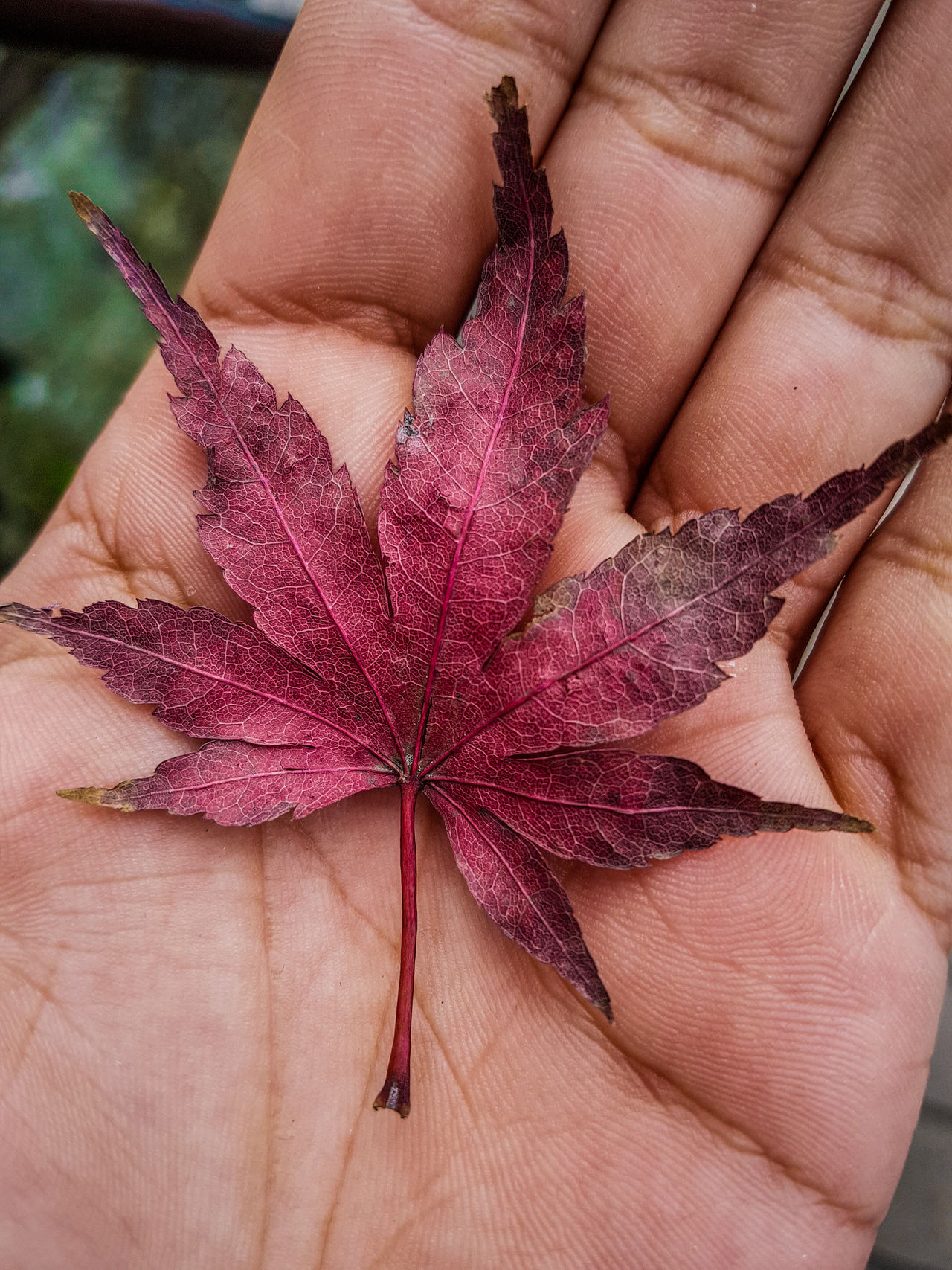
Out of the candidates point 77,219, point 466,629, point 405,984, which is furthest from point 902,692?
point 77,219

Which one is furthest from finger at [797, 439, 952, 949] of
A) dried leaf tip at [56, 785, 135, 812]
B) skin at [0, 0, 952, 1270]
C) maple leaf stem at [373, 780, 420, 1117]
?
dried leaf tip at [56, 785, 135, 812]

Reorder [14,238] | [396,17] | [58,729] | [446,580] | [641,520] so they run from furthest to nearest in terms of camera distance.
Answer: [14,238] < [641,520] < [396,17] < [58,729] < [446,580]

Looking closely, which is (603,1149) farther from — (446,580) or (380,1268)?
(446,580)

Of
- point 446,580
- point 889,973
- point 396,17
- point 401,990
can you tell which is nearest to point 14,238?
point 396,17

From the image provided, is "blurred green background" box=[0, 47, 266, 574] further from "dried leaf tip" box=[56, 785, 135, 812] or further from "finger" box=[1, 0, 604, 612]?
"dried leaf tip" box=[56, 785, 135, 812]

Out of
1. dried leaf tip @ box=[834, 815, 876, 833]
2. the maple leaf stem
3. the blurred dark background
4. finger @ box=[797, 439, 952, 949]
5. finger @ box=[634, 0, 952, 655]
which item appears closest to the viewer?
dried leaf tip @ box=[834, 815, 876, 833]

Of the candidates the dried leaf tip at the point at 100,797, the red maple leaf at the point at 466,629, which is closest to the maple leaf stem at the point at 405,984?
the red maple leaf at the point at 466,629

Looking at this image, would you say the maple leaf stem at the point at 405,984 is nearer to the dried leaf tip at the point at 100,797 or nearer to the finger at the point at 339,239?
the dried leaf tip at the point at 100,797
